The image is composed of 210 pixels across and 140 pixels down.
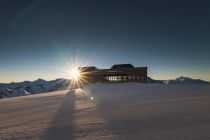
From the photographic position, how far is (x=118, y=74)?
136 feet

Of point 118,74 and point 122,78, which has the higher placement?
point 118,74

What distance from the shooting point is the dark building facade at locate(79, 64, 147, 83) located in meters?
38.8

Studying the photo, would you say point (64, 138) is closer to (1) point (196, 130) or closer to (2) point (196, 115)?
(1) point (196, 130)

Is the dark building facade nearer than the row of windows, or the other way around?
the dark building facade

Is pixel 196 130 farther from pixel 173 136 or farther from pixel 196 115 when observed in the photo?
pixel 196 115

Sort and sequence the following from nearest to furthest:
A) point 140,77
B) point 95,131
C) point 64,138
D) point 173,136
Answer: point 173,136
point 64,138
point 95,131
point 140,77

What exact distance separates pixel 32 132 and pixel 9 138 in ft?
1.62

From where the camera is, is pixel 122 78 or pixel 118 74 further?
pixel 118 74

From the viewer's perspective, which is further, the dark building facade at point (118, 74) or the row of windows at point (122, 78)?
the row of windows at point (122, 78)

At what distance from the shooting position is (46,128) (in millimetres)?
5160

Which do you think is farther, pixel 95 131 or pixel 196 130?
pixel 95 131

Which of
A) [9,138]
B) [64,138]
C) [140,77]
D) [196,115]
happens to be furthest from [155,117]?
[140,77]

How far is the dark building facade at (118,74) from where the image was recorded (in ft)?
127

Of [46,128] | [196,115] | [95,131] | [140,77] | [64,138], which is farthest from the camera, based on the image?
[140,77]
